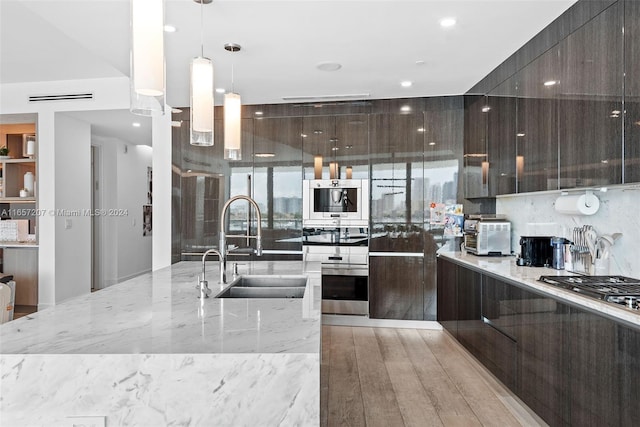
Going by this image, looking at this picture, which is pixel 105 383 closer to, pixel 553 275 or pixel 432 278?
pixel 553 275

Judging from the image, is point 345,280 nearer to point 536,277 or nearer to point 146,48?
point 536,277

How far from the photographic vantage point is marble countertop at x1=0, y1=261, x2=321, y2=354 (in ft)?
3.66

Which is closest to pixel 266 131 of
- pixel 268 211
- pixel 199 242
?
pixel 268 211

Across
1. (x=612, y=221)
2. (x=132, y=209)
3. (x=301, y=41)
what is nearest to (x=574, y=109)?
(x=612, y=221)

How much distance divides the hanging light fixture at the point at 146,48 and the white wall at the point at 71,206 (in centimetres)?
421

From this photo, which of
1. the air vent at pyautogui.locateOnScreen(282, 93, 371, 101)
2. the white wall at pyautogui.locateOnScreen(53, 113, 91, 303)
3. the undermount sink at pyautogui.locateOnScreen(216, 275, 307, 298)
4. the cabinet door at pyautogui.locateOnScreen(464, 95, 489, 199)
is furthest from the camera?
the white wall at pyautogui.locateOnScreen(53, 113, 91, 303)

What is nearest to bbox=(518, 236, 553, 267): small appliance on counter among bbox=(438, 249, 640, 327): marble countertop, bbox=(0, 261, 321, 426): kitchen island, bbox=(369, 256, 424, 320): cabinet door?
bbox=(438, 249, 640, 327): marble countertop

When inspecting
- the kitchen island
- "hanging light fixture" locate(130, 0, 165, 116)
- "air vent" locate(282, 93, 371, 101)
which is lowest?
the kitchen island

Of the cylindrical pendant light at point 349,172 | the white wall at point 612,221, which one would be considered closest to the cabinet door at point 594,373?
the white wall at point 612,221

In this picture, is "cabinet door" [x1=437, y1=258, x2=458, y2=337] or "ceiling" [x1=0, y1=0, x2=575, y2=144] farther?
"cabinet door" [x1=437, y1=258, x2=458, y2=337]

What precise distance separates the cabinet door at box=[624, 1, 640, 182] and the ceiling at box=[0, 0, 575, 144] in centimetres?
60

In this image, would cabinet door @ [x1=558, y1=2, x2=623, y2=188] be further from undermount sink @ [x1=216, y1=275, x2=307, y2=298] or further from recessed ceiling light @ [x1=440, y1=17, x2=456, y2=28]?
undermount sink @ [x1=216, y1=275, x2=307, y2=298]

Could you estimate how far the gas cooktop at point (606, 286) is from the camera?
173cm

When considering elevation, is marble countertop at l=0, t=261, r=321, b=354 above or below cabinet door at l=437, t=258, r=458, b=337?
above
